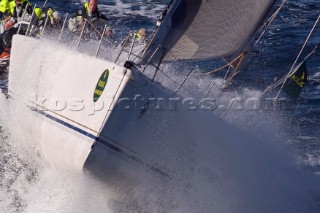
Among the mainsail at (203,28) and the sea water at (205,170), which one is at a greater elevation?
the mainsail at (203,28)

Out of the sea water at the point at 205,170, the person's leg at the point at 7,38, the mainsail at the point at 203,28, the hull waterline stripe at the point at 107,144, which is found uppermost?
the mainsail at the point at 203,28

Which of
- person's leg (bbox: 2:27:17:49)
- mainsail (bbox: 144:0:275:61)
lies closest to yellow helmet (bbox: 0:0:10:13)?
person's leg (bbox: 2:27:17:49)

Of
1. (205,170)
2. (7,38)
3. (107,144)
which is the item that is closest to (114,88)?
(107,144)

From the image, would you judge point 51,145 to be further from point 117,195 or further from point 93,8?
point 93,8

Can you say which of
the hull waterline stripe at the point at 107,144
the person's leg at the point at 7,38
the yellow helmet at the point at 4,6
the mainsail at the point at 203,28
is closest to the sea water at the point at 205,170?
the hull waterline stripe at the point at 107,144

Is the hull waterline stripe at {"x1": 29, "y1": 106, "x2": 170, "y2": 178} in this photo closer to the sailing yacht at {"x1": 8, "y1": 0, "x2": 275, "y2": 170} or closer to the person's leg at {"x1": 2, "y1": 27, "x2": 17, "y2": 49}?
the sailing yacht at {"x1": 8, "y1": 0, "x2": 275, "y2": 170}

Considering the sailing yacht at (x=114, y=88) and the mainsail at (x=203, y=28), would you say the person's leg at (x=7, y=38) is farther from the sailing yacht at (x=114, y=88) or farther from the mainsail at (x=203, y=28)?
the mainsail at (x=203, y=28)

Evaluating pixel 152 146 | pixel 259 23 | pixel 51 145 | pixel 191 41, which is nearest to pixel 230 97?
pixel 259 23

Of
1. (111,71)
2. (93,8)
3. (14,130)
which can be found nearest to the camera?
(111,71)
